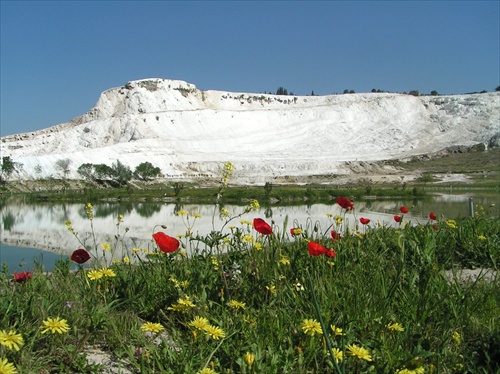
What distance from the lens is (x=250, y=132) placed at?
89750mm

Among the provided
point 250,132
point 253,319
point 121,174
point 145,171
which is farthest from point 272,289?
point 250,132

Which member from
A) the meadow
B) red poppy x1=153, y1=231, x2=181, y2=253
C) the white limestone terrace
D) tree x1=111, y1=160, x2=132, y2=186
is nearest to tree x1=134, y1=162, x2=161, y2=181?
tree x1=111, y1=160, x2=132, y2=186

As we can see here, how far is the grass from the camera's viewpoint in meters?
2.65

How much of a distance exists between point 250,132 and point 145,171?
34000 millimetres

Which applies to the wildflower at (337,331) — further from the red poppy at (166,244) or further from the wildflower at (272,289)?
the red poppy at (166,244)

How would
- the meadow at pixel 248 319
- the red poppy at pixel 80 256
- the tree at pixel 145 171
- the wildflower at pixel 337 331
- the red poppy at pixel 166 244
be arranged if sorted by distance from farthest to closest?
1. the tree at pixel 145 171
2. the red poppy at pixel 80 256
3. the red poppy at pixel 166 244
4. the wildflower at pixel 337 331
5. the meadow at pixel 248 319

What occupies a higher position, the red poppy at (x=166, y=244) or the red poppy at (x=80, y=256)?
the red poppy at (x=166, y=244)

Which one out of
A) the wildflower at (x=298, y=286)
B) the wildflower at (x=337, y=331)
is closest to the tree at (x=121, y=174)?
the wildflower at (x=298, y=286)

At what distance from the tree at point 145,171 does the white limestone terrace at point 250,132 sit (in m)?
2.81

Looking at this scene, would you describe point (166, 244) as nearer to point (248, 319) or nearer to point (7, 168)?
point (248, 319)

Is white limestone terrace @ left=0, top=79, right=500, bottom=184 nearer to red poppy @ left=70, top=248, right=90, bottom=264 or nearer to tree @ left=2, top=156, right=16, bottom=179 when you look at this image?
tree @ left=2, top=156, right=16, bottom=179

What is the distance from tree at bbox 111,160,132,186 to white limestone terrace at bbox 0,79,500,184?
438cm

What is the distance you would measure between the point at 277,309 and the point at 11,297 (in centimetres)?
180

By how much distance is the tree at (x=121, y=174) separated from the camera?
56806mm
